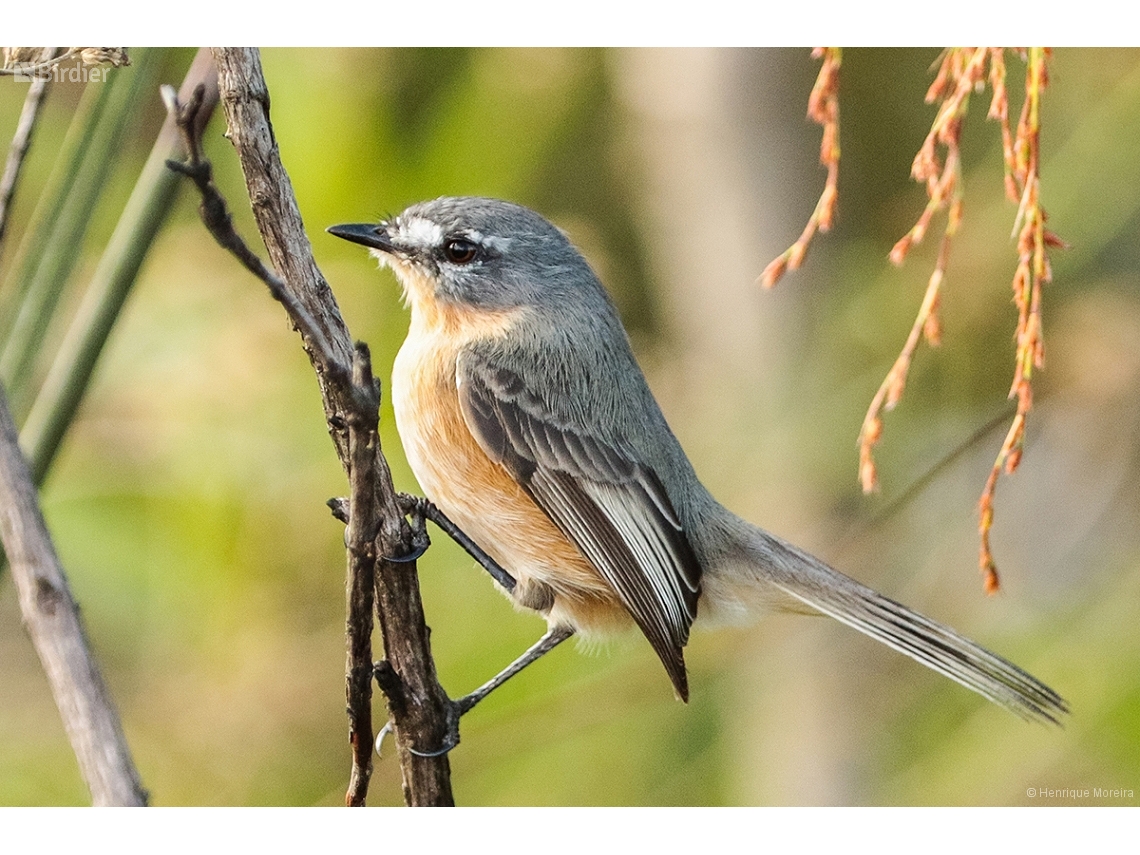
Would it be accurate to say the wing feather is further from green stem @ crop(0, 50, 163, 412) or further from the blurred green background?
green stem @ crop(0, 50, 163, 412)

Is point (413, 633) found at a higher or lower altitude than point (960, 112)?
lower

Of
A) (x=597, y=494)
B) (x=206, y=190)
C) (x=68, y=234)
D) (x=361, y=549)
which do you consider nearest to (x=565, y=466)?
(x=597, y=494)

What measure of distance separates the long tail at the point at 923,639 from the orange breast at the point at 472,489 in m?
0.38

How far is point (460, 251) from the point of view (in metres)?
2.13

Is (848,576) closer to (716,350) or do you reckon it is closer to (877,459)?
(877,459)

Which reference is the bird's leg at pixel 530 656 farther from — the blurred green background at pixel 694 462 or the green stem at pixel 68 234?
the green stem at pixel 68 234

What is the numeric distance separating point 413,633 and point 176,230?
37.2 inches

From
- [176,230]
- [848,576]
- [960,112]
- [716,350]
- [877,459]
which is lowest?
[848,576]

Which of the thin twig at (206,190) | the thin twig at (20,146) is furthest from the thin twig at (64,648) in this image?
the thin twig at (20,146)

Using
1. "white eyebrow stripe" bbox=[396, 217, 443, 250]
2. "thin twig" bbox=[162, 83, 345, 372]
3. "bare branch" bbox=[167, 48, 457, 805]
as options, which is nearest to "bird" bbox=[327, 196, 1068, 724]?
"white eyebrow stripe" bbox=[396, 217, 443, 250]

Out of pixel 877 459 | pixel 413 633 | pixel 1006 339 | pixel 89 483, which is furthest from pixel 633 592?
pixel 89 483

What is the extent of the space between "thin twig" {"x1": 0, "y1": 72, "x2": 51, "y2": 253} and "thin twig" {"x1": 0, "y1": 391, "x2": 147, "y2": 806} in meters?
0.64

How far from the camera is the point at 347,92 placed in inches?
87.3

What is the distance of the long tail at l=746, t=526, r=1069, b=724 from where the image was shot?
2.13m
